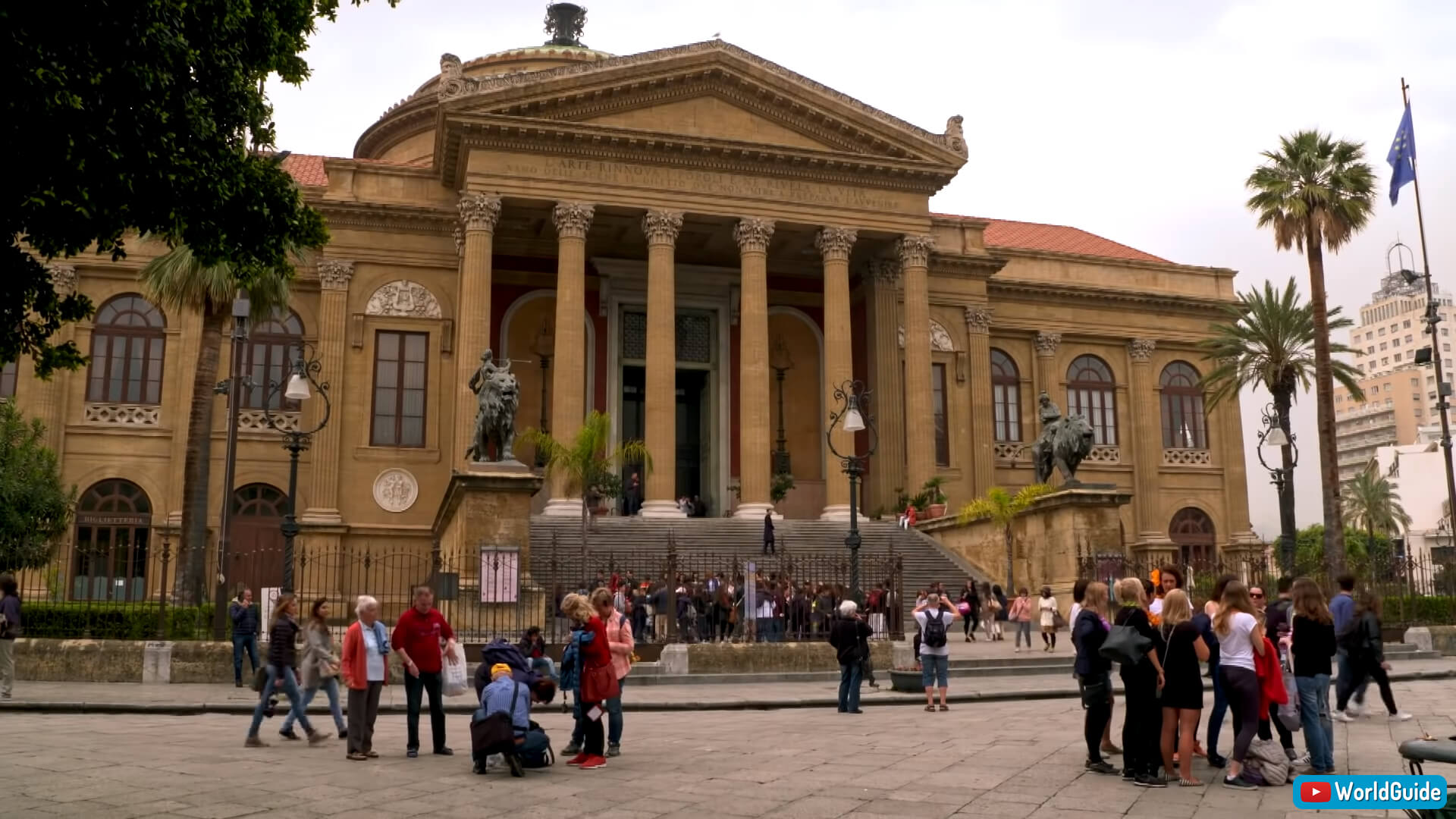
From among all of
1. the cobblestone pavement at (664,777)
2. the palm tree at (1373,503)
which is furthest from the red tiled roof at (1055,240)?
the palm tree at (1373,503)

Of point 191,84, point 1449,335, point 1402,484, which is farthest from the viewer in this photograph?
point 1449,335

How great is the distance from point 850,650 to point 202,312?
19106 mm

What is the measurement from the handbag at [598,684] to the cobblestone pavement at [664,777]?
0.60 meters

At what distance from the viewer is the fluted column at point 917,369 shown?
116 ft

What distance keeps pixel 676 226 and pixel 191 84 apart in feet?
80.5

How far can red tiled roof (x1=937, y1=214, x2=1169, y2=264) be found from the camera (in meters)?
47.6

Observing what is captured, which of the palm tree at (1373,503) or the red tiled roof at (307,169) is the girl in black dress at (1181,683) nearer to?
the red tiled roof at (307,169)

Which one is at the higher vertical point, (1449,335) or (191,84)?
(1449,335)

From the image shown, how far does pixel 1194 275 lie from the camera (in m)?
46.3

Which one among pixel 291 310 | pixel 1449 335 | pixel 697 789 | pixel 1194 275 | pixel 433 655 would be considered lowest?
pixel 697 789

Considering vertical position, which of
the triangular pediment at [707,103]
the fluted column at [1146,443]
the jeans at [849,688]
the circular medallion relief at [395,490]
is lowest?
the jeans at [849,688]

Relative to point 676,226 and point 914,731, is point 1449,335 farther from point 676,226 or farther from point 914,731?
point 914,731

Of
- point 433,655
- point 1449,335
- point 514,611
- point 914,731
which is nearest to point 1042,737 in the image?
point 914,731

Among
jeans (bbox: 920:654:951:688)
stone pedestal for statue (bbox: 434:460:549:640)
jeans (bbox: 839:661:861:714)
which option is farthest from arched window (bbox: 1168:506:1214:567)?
jeans (bbox: 839:661:861:714)
